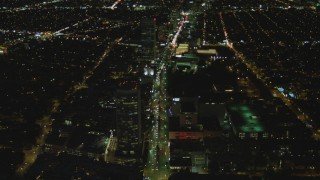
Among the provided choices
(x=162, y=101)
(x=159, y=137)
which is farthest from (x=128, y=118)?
(x=162, y=101)

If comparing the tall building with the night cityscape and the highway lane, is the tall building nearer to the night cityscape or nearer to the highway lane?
the night cityscape

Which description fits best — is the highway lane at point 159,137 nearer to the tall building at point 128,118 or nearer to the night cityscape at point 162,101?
the night cityscape at point 162,101

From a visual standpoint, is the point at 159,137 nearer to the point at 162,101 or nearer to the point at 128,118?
the point at 128,118

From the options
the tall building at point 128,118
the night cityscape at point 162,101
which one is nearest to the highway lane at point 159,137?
the night cityscape at point 162,101

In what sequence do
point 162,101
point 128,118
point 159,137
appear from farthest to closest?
point 162,101 → point 159,137 → point 128,118

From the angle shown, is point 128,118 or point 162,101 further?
Answer: point 162,101

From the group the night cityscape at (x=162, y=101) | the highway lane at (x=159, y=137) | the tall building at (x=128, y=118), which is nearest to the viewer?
the highway lane at (x=159, y=137)
